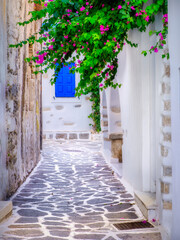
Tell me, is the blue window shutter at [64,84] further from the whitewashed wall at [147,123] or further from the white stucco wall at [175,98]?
the white stucco wall at [175,98]

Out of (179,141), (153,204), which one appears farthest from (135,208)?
(179,141)

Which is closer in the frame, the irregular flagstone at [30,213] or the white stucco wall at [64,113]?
the irregular flagstone at [30,213]

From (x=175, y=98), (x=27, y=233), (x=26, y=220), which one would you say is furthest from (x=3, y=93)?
(x=175, y=98)

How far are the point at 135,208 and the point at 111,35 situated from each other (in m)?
2.30

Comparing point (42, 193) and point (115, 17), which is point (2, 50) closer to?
point (115, 17)

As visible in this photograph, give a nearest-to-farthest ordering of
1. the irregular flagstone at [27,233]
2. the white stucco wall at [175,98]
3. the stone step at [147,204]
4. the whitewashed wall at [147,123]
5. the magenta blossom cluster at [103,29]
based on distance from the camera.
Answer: the white stucco wall at [175,98], the whitewashed wall at [147,123], the irregular flagstone at [27,233], the stone step at [147,204], the magenta blossom cluster at [103,29]

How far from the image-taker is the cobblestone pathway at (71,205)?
12.1 ft

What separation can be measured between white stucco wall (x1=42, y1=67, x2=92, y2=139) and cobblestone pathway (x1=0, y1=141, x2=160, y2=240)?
20.2ft

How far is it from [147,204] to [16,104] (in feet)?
9.35

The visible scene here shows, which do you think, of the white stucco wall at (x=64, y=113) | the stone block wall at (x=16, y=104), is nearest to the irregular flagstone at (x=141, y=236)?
the stone block wall at (x=16, y=104)

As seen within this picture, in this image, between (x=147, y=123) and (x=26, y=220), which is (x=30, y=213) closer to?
(x=26, y=220)

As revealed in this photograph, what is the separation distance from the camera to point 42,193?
5.63m

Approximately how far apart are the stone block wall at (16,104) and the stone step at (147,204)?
1865 millimetres

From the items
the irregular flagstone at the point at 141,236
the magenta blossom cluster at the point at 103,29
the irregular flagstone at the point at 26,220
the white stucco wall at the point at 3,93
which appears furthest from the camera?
the white stucco wall at the point at 3,93
